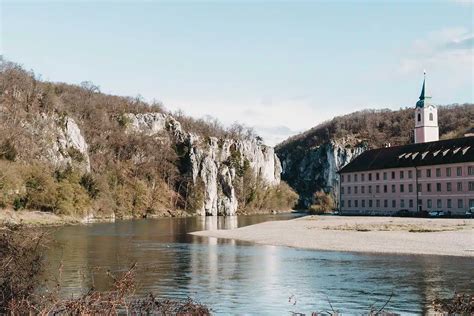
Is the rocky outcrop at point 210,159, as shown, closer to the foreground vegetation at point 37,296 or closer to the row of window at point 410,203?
the row of window at point 410,203

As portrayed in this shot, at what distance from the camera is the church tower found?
110500mm

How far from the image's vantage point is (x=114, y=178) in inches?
5522

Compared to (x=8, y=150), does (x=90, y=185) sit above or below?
below

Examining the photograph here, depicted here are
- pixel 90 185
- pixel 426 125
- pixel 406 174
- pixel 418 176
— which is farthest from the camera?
pixel 90 185

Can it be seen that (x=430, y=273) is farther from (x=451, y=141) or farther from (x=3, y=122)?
(x=3, y=122)

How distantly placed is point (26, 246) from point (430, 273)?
19.5 metres

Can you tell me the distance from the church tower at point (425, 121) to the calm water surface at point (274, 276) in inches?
2858

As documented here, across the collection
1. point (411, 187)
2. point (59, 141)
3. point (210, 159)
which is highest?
point (59, 141)

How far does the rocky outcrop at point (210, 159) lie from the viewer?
6314 inches

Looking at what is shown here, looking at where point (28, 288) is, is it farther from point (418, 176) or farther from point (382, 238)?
point (418, 176)

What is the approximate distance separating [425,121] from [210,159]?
6667 cm

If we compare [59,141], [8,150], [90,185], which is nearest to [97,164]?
[59,141]

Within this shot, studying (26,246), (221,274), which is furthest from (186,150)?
(26,246)

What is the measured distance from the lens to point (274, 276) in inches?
1196
